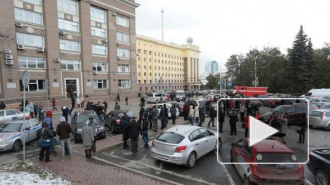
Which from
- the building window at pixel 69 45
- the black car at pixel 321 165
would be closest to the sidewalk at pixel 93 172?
the black car at pixel 321 165

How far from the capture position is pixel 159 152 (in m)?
7.68

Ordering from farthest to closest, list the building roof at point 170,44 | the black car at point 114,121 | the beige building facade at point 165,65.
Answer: the beige building facade at point 165,65
the building roof at point 170,44
the black car at point 114,121

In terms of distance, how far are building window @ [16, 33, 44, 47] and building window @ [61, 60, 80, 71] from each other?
3.99 meters

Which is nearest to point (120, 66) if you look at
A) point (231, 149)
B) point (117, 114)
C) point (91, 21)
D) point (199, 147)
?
point (91, 21)

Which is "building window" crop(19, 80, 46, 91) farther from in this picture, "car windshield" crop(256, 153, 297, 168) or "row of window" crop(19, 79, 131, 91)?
"car windshield" crop(256, 153, 297, 168)

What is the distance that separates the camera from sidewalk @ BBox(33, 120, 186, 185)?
21.2ft

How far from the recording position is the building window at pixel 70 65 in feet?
103

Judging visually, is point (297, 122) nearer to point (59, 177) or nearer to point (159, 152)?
point (159, 152)

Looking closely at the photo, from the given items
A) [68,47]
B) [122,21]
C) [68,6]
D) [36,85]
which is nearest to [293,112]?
[36,85]

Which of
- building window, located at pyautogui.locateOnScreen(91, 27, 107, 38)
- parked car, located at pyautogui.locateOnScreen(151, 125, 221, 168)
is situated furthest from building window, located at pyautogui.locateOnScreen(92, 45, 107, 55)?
parked car, located at pyautogui.locateOnScreen(151, 125, 221, 168)

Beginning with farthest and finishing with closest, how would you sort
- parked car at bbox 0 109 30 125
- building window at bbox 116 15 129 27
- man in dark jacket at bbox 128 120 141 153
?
building window at bbox 116 15 129 27 < parked car at bbox 0 109 30 125 < man in dark jacket at bbox 128 120 141 153

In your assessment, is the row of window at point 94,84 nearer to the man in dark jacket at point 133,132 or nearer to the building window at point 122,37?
the building window at point 122,37

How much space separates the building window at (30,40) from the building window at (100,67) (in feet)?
30.9

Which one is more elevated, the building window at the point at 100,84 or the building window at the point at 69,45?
the building window at the point at 69,45
